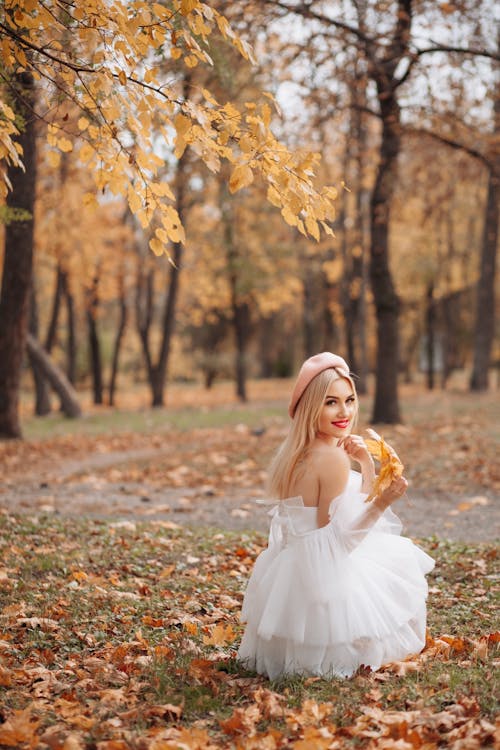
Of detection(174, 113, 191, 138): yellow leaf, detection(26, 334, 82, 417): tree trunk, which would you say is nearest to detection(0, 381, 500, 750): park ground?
detection(174, 113, 191, 138): yellow leaf

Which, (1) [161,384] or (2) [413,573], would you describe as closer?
(2) [413,573]

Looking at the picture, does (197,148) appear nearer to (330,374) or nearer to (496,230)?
(330,374)

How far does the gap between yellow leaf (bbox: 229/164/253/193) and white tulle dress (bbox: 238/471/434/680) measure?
1.70 metres

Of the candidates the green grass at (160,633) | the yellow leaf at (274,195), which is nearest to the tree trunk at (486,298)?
the green grass at (160,633)

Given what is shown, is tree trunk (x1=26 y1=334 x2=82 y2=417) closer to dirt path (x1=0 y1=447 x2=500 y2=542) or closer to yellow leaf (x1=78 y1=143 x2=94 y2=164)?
dirt path (x1=0 y1=447 x2=500 y2=542)

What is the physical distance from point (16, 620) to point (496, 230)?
60.8ft

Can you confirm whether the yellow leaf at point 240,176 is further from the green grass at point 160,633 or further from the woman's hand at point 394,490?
the green grass at point 160,633

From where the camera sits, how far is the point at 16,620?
4.59 meters

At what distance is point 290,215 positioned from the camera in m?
4.20

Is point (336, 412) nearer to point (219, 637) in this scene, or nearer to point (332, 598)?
point (332, 598)

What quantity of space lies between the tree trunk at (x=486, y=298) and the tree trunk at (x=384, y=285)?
727 centimetres

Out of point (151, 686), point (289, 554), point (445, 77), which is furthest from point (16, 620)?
point (445, 77)

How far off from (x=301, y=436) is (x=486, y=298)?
1827 centimetres

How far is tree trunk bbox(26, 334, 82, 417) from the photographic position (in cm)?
1759
